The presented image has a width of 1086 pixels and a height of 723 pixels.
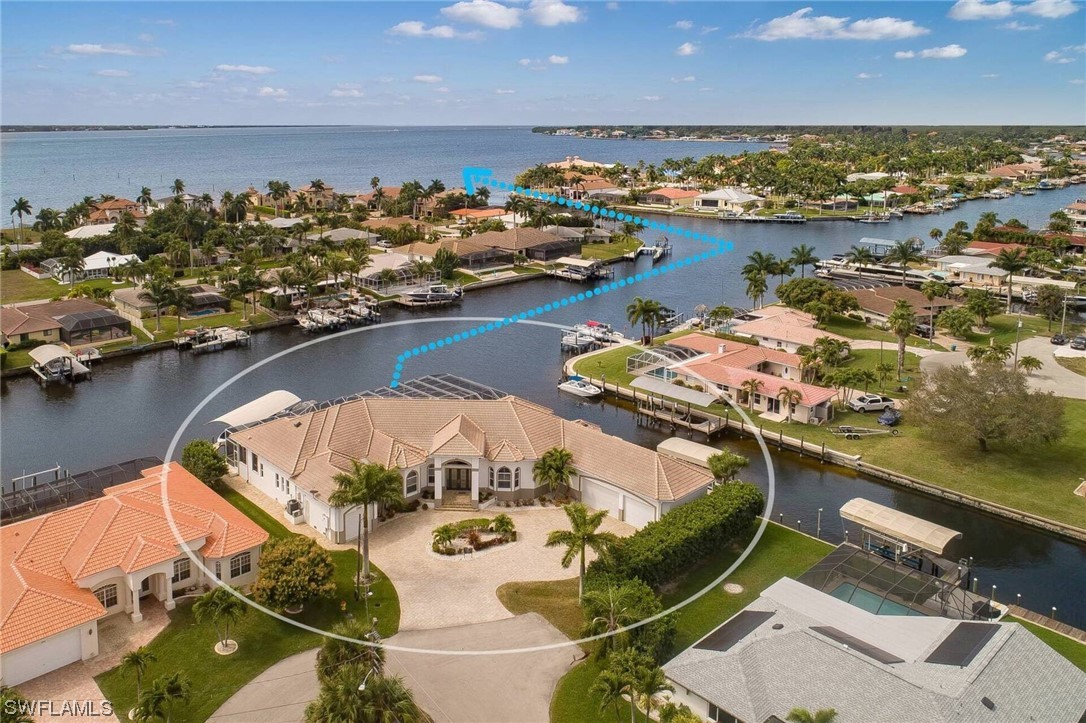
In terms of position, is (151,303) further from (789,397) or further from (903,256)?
(903,256)

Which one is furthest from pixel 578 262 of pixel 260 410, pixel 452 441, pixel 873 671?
pixel 873 671

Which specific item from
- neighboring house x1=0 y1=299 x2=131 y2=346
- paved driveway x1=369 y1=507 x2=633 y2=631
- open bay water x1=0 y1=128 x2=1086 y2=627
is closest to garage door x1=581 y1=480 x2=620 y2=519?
paved driveway x1=369 y1=507 x2=633 y2=631

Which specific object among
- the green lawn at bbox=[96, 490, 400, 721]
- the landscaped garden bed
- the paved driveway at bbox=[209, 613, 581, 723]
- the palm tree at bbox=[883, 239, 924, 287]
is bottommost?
the paved driveway at bbox=[209, 613, 581, 723]

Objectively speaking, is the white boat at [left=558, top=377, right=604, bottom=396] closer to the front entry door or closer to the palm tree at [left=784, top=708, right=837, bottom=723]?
the front entry door

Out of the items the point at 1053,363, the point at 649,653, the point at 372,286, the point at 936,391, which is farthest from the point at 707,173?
the point at 649,653

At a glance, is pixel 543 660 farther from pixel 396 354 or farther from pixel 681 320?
pixel 681 320
